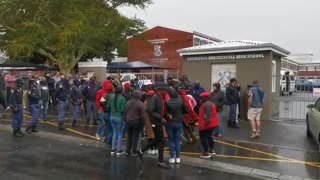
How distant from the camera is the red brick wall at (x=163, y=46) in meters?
54.9

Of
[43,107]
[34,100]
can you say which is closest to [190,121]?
[34,100]

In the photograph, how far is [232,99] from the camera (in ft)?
50.4

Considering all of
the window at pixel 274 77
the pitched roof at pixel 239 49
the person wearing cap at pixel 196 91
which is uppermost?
the pitched roof at pixel 239 49

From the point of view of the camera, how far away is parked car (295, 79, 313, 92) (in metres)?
17.2

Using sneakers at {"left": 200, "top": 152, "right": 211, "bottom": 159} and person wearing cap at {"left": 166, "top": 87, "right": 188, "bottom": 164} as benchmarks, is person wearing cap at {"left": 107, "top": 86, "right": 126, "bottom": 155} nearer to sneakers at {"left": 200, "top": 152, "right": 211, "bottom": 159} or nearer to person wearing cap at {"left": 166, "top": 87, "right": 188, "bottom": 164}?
person wearing cap at {"left": 166, "top": 87, "right": 188, "bottom": 164}

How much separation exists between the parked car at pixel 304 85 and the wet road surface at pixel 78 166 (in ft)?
29.9

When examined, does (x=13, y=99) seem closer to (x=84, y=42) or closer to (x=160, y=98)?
(x=160, y=98)

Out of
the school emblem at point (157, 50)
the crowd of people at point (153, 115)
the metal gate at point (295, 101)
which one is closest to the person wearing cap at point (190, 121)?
the crowd of people at point (153, 115)

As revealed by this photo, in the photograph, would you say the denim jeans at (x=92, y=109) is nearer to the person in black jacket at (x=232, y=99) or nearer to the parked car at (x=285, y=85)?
the person in black jacket at (x=232, y=99)

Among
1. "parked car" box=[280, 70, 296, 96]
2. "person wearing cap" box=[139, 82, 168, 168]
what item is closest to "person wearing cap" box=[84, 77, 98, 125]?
"person wearing cap" box=[139, 82, 168, 168]

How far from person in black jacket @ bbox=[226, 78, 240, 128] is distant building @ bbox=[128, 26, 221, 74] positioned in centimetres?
3769

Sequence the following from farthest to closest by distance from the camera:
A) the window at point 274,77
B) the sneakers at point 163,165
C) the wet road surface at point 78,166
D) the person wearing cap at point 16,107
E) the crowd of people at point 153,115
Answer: the window at point 274,77 → the person wearing cap at point 16,107 → the crowd of people at point 153,115 → the sneakers at point 163,165 → the wet road surface at point 78,166

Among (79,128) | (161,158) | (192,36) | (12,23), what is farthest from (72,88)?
(192,36)

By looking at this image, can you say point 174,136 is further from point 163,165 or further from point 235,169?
point 235,169
